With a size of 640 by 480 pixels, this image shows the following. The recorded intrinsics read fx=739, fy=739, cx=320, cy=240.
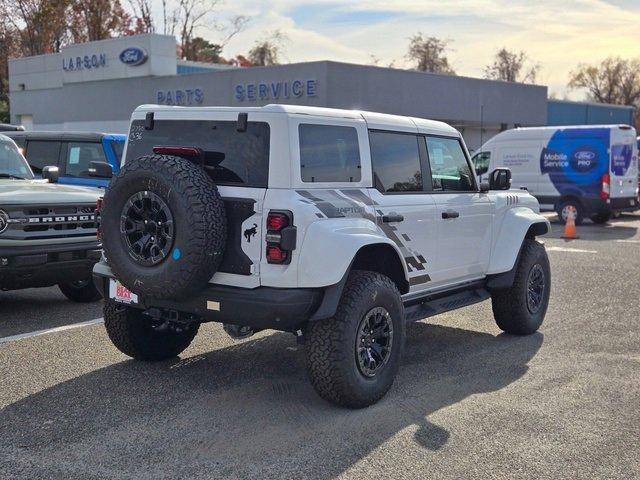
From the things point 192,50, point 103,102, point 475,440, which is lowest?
point 475,440

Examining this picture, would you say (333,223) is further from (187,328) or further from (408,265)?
(187,328)

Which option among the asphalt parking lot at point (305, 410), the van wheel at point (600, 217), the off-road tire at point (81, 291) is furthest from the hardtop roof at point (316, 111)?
the van wheel at point (600, 217)

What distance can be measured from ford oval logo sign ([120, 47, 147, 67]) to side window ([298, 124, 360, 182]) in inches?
1180

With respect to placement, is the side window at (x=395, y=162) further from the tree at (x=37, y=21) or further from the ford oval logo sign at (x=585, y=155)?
the tree at (x=37, y=21)

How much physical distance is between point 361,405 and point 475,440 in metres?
0.82

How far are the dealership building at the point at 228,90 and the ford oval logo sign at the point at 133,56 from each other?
0.05m

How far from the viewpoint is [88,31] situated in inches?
2120

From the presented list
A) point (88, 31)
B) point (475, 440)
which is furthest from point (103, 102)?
point (475, 440)

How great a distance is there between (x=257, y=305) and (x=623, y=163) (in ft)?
50.8

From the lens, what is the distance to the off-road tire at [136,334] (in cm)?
568

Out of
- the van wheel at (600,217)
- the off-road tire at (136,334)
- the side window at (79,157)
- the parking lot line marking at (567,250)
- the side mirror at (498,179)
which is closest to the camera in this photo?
the off-road tire at (136,334)

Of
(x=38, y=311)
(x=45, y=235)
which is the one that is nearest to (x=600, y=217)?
(x=38, y=311)

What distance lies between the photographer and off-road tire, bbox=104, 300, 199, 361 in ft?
18.6

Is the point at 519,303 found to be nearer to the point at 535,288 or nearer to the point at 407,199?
the point at 535,288
